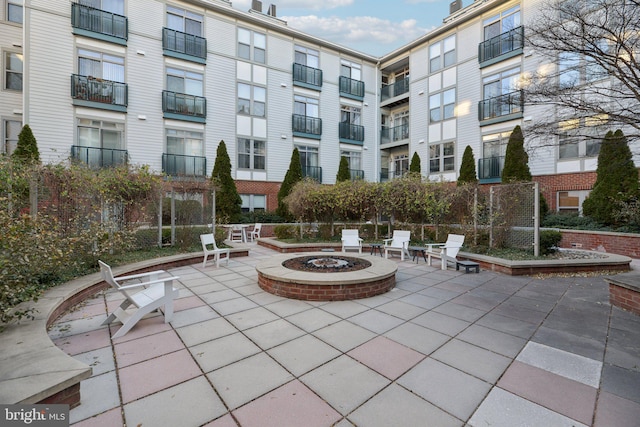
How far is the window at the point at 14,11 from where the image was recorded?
13500 millimetres

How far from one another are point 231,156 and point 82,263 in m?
11.5

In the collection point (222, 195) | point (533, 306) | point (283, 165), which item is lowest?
point (533, 306)

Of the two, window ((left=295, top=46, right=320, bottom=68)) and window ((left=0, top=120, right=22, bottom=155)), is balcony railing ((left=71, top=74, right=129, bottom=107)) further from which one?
window ((left=295, top=46, right=320, bottom=68))

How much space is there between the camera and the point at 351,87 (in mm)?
20500

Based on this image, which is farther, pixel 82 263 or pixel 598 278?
pixel 598 278

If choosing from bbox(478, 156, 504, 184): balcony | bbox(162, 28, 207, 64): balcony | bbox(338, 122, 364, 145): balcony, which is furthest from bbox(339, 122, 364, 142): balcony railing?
bbox(162, 28, 207, 64): balcony

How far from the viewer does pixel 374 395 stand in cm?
246

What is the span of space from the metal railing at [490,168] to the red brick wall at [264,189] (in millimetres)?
11696

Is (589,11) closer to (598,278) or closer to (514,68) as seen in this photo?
(598,278)

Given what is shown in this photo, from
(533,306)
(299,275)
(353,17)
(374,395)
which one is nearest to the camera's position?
(374,395)

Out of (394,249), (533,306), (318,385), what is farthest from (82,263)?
(533,306)

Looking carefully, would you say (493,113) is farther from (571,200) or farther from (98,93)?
(98,93)

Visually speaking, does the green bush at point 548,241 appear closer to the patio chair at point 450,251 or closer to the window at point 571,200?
the patio chair at point 450,251

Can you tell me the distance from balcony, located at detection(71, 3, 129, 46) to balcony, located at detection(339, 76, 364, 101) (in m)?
12.7
